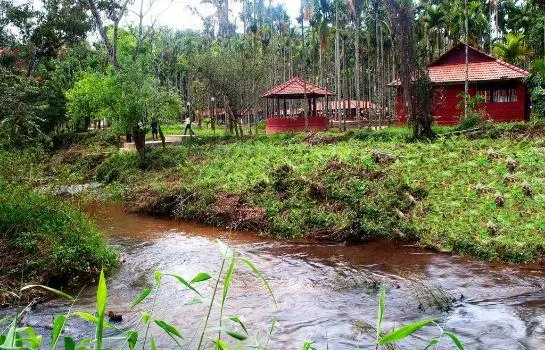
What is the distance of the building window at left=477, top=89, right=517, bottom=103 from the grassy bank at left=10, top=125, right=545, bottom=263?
33.9 ft

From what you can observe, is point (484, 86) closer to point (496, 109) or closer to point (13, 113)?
point (496, 109)

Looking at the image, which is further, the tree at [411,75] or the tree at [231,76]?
the tree at [231,76]

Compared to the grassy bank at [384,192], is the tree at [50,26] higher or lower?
higher

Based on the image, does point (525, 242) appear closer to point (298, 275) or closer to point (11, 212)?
point (298, 275)

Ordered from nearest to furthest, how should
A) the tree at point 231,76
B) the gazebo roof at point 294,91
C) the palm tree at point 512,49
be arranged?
the tree at point 231,76, the gazebo roof at point 294,91, the palm tree at point 512,49

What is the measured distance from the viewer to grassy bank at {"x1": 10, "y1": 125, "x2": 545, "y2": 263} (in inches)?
469

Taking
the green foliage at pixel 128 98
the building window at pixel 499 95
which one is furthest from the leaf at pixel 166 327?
the building window at pixel 499 95

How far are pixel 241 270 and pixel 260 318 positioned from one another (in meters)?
3.15

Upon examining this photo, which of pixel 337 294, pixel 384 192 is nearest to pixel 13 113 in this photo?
pixel 337 294

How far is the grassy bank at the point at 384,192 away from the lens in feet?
39.1

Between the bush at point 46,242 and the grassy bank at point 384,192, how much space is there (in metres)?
0.95

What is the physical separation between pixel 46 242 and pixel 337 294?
547 cm

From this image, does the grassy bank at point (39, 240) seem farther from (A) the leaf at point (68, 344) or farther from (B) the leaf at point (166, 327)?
(A) the leaf at point (68, 344)

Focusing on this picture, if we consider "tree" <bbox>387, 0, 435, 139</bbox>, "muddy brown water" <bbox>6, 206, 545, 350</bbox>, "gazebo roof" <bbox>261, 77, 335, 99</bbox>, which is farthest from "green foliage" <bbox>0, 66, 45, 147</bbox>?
"gazebo roof" <bbox>261, 77, 335, 99</bbox>
